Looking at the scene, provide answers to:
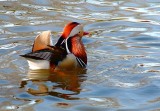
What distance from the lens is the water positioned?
7.27 m

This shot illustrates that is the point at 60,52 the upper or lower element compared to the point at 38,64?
upper

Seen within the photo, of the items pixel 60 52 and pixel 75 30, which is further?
pixel 75 30

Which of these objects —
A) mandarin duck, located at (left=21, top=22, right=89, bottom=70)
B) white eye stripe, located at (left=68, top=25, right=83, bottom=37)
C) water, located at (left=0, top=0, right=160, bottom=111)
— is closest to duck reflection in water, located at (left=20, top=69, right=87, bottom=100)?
water, located at (left=0, top=0, right=160, bottom=111)

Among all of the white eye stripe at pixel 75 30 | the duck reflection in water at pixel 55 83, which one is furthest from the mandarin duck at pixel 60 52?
the duck reflection in water at pixel 55 83

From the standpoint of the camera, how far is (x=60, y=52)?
8.40m

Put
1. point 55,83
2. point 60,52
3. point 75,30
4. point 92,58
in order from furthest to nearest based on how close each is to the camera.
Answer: point 92,58
point 75,30
point 60,52
point 55,83

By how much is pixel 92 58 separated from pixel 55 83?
1376 millimetres

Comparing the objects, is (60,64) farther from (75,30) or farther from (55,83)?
(75,30)

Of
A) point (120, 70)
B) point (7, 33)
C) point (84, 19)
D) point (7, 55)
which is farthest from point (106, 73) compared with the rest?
point (84, 19)

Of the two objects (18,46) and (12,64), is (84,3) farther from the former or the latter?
(12,64)

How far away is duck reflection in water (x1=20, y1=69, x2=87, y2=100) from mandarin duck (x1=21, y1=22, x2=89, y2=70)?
4.1 inches

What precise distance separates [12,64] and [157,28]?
140 inches

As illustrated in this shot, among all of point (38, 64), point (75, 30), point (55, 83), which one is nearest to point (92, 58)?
point (75, 30)

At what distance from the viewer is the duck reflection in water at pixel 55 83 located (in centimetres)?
755
